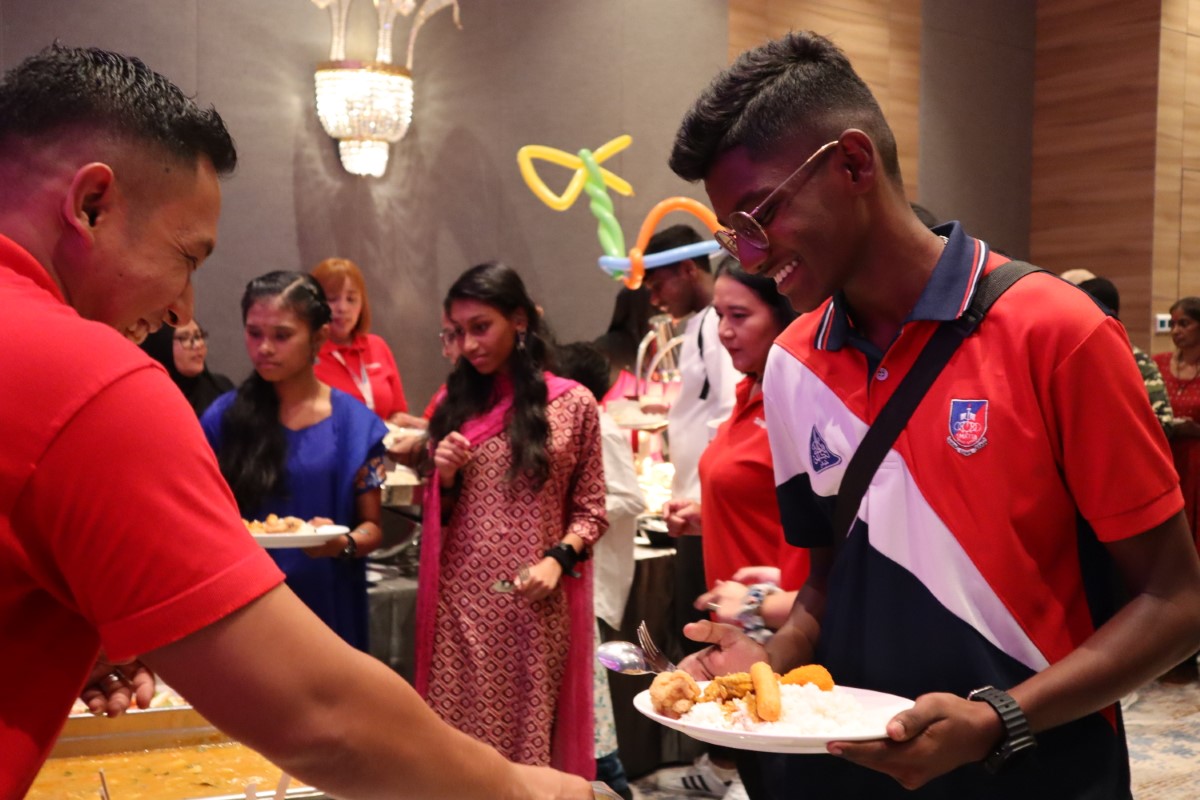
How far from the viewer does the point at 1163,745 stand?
497 cm

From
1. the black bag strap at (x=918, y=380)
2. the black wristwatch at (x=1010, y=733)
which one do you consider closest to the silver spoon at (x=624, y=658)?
the black bag strap at (x=918, y=380)

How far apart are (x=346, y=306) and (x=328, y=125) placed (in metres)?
1.27

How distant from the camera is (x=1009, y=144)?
31.5 feet

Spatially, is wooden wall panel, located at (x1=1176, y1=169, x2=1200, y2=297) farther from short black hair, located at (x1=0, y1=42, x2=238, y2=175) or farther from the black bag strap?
short black hair, located at (x1=0, y1=42, x2=238, y2=175)

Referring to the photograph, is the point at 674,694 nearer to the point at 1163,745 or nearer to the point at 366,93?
the point at 1163,745

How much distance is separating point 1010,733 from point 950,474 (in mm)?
283

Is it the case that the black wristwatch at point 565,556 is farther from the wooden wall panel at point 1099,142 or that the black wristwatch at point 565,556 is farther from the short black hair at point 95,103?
the wooden wall panel at point 1099,142

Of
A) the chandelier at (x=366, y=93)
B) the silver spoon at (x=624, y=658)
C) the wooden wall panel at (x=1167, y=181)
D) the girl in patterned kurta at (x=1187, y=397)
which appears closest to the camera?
the silver spoon at (x=624, y=658)

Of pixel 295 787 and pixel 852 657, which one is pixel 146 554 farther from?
pixel 295 787

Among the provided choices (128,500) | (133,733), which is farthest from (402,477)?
(128,500)

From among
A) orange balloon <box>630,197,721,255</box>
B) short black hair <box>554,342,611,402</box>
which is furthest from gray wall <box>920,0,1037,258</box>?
short black hair <box>554,342,611,402</box>

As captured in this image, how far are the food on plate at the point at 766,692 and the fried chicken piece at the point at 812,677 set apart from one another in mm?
21

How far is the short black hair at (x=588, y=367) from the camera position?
4.71 m

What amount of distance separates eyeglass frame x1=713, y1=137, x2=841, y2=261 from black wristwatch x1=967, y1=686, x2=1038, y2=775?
0.56 m
